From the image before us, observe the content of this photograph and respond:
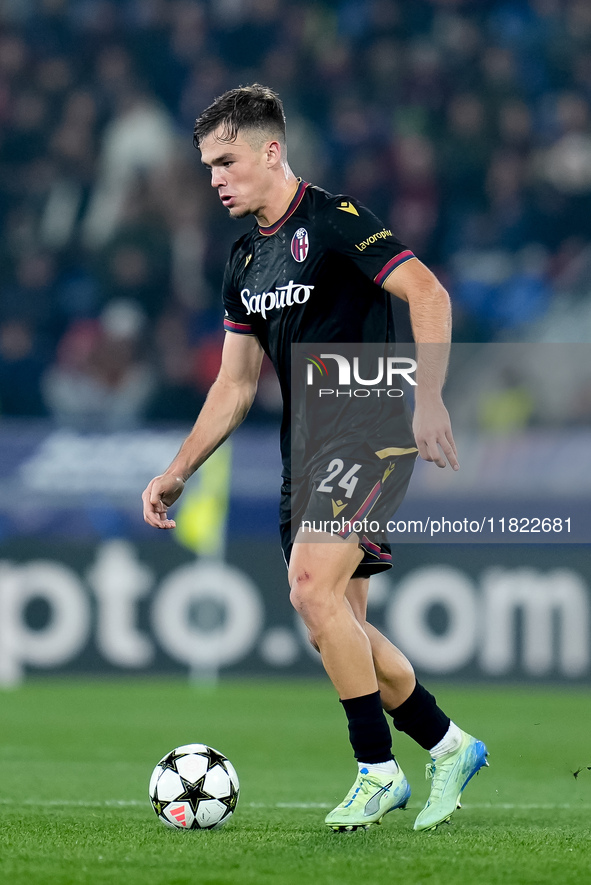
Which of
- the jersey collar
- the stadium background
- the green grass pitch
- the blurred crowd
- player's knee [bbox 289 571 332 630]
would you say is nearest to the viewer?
the green grass pitch

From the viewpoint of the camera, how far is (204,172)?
1203 centimetres

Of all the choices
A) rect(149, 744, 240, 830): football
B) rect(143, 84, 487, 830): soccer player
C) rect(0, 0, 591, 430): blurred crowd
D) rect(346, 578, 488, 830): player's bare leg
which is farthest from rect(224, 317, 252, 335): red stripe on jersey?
rect(0, 0, 591, 430): blurred crowd

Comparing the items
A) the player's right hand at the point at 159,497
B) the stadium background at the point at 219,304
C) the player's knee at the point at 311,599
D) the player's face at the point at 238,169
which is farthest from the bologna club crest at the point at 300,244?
the stadium background at the point at 219,304

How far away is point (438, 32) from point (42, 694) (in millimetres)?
7903

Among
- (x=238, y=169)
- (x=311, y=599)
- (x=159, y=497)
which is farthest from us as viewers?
(x=159, y=497)

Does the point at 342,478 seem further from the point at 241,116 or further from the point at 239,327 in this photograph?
the point at 241,116

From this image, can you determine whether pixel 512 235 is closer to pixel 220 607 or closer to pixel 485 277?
pixel 485 277

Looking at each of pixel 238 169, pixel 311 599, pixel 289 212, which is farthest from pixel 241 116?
pixel 311 599

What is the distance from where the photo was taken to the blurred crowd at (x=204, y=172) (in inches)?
431

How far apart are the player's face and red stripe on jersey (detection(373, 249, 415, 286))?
491 mm

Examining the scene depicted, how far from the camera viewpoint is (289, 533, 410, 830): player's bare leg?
12.3ft

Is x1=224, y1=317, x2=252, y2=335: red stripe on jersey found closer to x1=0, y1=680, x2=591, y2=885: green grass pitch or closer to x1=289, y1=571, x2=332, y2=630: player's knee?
x1=289, y1=571, x2=332, y2=630: player's knee

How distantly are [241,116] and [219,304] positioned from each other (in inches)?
294

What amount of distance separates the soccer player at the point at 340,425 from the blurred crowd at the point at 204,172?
621cm
